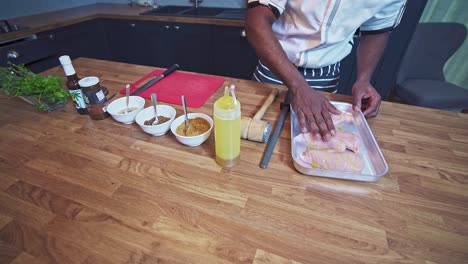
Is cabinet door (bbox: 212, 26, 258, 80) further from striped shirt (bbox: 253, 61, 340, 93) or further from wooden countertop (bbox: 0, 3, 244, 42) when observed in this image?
striped shirt (bbox: 253, 61, 340, 93)

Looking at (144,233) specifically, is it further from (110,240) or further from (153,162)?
(153,162)

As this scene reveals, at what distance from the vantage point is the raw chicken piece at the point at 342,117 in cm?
68

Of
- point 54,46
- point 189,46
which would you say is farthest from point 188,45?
point 54,46

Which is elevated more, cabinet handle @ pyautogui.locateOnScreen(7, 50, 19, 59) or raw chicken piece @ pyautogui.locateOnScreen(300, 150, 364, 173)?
raw chicken piece @ pyautogui.locateOnScreen(300, 150, 364, 173)

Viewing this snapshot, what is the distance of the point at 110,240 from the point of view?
40cm

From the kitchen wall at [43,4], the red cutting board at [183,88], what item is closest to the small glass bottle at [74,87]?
the red cutting board at [183,88]

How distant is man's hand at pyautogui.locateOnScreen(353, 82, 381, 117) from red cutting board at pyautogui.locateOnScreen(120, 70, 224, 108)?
0.50 metres

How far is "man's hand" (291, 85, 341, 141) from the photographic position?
597 mm

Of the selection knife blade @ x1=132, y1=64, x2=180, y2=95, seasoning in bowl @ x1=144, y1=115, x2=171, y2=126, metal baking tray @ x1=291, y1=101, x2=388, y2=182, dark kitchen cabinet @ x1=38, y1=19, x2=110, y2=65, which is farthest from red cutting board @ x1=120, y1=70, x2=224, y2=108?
dark kitchen cabinet @ x1=38, y1=19, x2=110, y2=65

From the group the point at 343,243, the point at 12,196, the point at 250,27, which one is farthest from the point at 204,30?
the point at 343,243

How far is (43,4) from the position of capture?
2.14m

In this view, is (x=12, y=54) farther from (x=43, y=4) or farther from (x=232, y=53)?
(x=232, y=53)

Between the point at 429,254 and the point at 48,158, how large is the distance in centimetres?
85

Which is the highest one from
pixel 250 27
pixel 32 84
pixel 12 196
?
pixel 250 27
